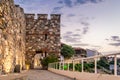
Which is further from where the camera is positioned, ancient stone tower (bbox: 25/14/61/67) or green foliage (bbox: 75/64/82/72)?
ancient stone tower (bbox: 25/14/61/67)

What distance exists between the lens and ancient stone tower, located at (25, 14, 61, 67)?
37.4 metres

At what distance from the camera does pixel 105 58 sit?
820cm

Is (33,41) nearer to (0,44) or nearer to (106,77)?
(0,44)

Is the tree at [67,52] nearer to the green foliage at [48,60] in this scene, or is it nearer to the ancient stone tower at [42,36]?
the ancient stone tower at [42,36]

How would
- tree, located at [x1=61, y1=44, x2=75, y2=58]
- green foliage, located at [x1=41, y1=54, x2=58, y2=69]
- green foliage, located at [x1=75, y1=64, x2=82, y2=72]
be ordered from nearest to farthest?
green foliage, located at [x1=75, y1=64, x2=82, y2=72]
green foliage, located at [x1=41, y1=54, x2=58, y2=69]
tree, located at [x1=61, y1=44, x2=75, y2=58]

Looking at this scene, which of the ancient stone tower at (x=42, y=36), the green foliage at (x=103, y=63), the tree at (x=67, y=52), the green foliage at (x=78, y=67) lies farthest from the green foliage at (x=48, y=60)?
the green foliage at (x=103, y=63)

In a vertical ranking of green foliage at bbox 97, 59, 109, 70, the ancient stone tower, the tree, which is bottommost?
green foliage at bbox 97, 59, 109, 70

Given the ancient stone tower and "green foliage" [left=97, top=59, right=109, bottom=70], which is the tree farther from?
"green foliage" [left=97, top=59, right=109, bottom=70]

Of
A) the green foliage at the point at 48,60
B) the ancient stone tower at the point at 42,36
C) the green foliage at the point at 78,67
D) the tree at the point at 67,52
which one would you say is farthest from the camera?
the tree at the point at 67,52

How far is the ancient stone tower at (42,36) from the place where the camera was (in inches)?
1473

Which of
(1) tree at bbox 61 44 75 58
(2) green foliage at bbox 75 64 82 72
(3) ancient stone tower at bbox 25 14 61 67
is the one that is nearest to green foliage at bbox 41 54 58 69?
(3) ancient stone tower at bbox 25 14 61 67

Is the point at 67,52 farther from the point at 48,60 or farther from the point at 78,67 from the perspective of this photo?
the point at 78,67

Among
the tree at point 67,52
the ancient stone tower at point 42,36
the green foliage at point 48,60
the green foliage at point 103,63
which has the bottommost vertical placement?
the green foliage at point 48,60

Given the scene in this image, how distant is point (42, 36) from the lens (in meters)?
37.7
